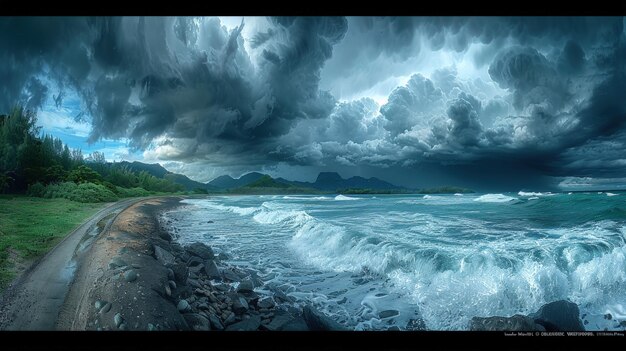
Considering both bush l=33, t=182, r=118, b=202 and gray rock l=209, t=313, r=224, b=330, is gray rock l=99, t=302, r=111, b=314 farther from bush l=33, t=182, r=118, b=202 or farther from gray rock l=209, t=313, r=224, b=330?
bush l=33, t=182, r=118, b=202

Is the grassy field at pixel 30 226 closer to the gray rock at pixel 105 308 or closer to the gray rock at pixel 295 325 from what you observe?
the gray rock at pixel 105 308

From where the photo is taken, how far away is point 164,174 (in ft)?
17.8

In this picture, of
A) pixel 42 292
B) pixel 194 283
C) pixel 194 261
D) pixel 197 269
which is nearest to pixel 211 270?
pixel 197 269

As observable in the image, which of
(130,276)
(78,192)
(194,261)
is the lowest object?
(194,261)

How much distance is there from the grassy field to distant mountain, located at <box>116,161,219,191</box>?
57.7 inches

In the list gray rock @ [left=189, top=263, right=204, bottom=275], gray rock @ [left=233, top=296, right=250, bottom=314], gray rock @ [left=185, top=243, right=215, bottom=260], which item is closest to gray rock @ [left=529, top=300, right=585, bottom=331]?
gray rock @ [left=233, top=296, right=250, bottom=314]

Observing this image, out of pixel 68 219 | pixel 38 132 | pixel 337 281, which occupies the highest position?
pixel 38 132

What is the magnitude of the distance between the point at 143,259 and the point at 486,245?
6676mm

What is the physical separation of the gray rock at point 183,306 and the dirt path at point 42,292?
1330 mm

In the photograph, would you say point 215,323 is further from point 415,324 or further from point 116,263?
point 415,324

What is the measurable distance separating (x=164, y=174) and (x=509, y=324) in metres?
6.32
